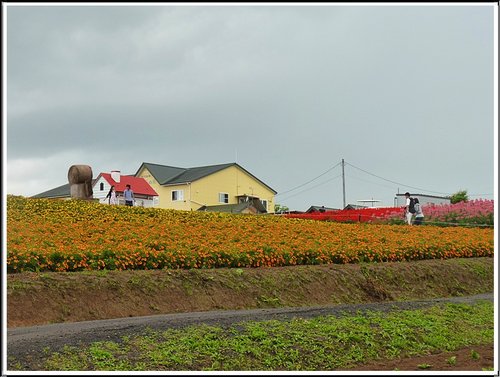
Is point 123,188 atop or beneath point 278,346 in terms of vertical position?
atop

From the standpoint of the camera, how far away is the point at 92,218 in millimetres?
17734

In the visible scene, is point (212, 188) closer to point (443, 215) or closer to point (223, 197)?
point (223, 197)

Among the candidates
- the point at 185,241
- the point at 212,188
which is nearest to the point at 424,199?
the point at 212,188

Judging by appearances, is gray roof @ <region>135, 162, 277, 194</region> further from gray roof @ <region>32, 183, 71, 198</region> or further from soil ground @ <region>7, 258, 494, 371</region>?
soil ground @ <region>7, 258, 494, 371</region>

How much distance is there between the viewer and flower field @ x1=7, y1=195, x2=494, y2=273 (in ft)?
36.6

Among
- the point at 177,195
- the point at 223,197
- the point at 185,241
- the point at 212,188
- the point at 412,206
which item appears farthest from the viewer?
the point at 223,197

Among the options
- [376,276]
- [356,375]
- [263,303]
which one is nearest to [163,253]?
[263,303]

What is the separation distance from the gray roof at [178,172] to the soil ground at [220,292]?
28.3 m

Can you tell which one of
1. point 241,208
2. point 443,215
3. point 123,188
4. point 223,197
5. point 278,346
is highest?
point 123,188

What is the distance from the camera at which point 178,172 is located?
1747 inches

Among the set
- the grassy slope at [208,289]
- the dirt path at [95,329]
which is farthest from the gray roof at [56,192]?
the dirt path at [95,329]

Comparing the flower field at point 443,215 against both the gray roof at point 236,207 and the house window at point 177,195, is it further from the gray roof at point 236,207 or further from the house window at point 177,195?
the house window at point 177,195

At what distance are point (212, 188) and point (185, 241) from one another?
29640 millimetres

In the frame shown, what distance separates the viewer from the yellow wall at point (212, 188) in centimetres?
4159
